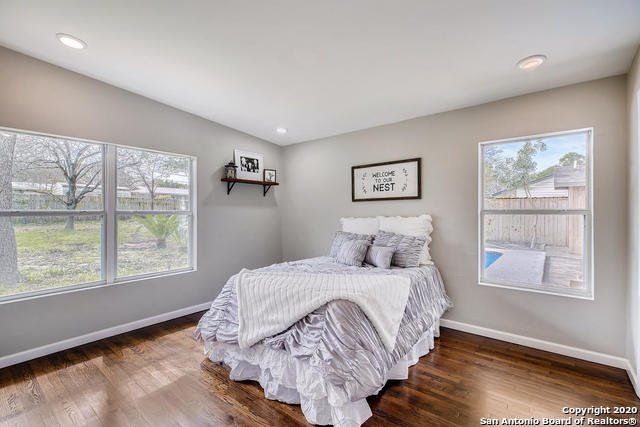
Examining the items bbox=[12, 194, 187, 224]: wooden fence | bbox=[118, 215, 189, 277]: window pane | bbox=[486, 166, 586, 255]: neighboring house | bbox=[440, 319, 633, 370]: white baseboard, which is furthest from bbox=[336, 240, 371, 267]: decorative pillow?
bbox=[12, 194, 187, 224]: wooden fence

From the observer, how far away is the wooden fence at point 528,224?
262 cm

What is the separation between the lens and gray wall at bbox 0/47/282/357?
7.60 ft

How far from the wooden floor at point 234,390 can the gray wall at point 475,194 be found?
368 millimetres

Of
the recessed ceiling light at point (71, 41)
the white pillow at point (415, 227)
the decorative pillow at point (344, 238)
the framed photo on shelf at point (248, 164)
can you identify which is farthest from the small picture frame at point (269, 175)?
the recessed ceiling light at point (71, 41)

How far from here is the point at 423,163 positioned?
3.36 metres

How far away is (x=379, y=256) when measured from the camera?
2887mm

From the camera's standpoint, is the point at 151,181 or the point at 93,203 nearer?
the point at 93,203

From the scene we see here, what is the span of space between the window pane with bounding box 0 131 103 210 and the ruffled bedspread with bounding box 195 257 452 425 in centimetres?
180

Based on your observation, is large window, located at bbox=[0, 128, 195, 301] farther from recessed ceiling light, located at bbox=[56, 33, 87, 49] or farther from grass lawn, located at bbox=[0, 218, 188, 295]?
recessed ceiling light, located at bbox=[56, 33, 87, 49]

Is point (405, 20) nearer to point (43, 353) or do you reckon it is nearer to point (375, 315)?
point (375, 315)

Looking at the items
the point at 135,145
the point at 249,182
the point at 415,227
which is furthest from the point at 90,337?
the point at 415,227

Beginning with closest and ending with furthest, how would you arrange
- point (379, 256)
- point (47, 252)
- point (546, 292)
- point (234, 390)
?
point (234, 390) → point (47, 252) → point (546, 292) → point (379, 256)

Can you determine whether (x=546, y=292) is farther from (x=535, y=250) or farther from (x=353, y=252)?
(x=353, y=252)

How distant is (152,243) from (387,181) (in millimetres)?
2991
